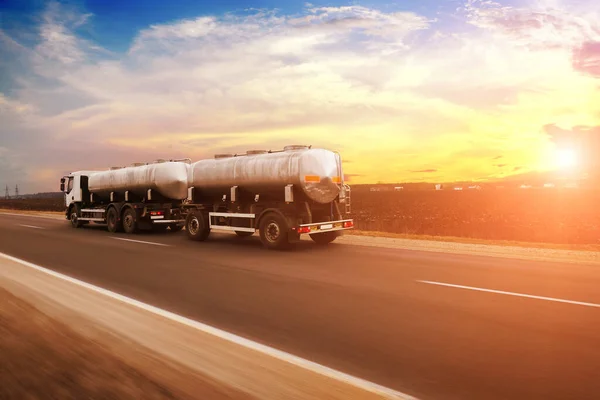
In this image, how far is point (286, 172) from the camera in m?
13.6

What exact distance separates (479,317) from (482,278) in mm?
2774

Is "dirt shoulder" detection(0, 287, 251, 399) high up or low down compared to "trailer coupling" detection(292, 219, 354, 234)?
down

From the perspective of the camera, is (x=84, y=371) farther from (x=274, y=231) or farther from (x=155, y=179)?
(x=155, y=179)

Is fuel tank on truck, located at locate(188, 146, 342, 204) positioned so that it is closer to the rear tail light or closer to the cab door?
the rear tail light

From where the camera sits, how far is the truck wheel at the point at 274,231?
43.0 feet

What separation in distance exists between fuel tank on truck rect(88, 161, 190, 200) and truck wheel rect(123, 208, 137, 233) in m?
1.02

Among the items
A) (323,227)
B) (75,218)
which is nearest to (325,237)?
(323,227)

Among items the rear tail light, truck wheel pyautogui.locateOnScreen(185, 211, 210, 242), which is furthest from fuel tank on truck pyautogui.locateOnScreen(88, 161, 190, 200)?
the rear tail light

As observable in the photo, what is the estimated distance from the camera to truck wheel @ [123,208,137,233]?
62.2ft

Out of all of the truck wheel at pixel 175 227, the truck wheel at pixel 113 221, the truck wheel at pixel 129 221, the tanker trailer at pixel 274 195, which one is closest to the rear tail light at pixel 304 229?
the tanker trailer at pixel 274 195

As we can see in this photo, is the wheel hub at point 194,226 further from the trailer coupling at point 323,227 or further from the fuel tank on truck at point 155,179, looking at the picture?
the trailer coupling at point 323,227

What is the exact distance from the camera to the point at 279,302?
271 inches

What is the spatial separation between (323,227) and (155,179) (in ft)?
27.8

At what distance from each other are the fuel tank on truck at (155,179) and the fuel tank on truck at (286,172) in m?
3.60
